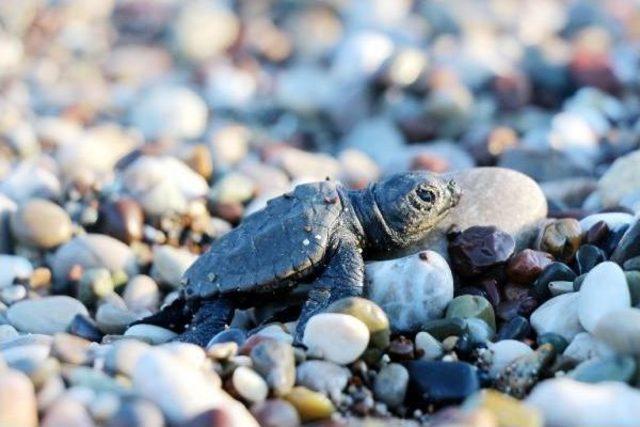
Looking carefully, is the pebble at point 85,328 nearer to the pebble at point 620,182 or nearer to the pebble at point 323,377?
the pebble at point 323,377

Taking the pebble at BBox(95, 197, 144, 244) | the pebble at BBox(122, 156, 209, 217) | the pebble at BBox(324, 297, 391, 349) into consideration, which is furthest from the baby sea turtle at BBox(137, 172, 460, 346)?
the pebble at BBox(122, 156, 209, 217)

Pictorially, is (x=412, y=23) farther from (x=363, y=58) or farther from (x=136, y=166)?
(x=136, y=166)

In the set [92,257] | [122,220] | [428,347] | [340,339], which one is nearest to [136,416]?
[340,339]

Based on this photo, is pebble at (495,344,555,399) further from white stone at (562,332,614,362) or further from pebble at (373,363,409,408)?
pebble at (373,363,409,408)

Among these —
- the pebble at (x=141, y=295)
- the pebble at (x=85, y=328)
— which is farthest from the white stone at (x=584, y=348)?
the pebble at (x=141, y=295)

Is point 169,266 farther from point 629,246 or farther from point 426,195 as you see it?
point 629,246

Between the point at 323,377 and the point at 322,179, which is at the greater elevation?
the point at 323,377
